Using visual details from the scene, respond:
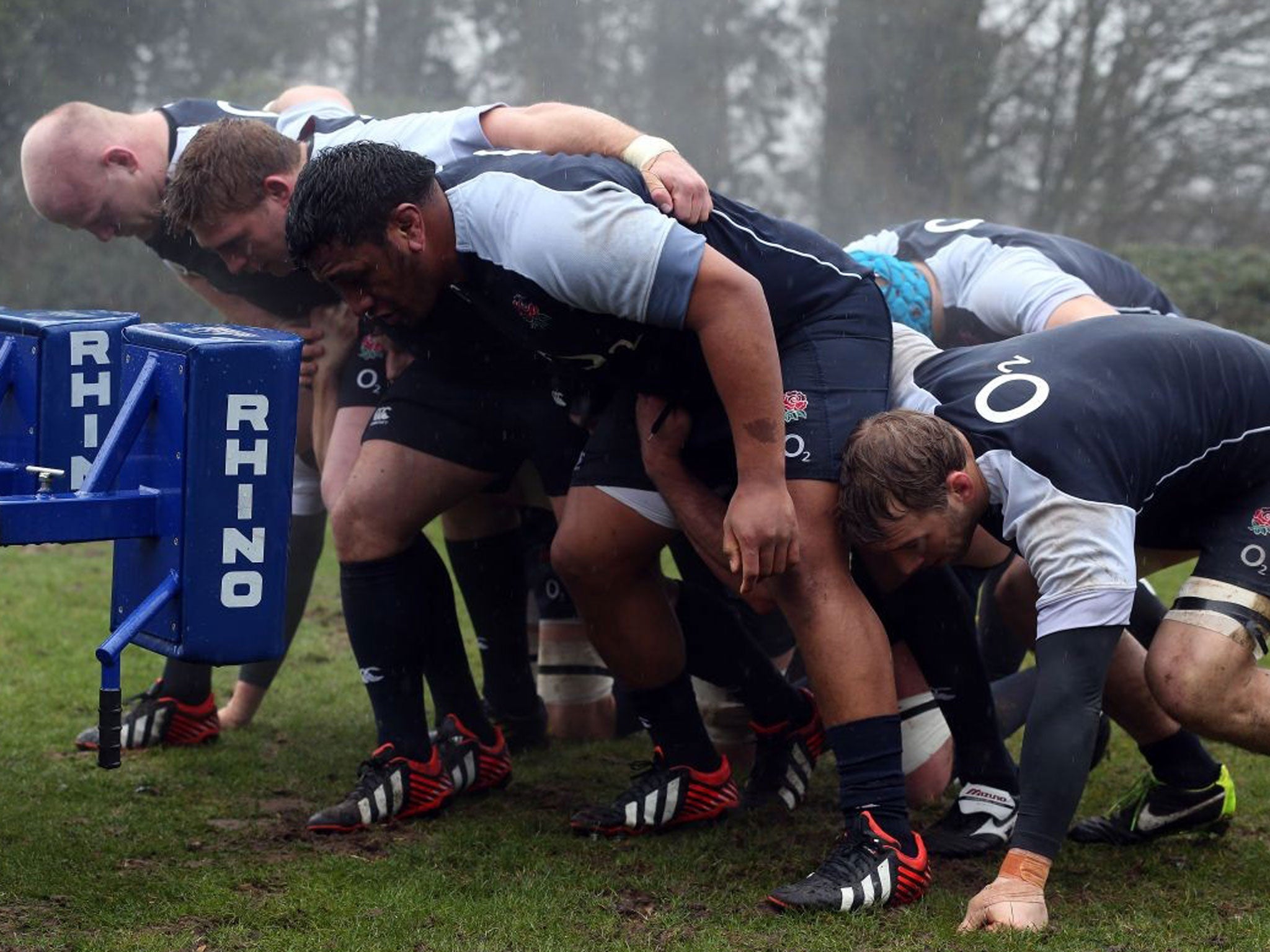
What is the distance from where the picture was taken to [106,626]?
20.2 feet

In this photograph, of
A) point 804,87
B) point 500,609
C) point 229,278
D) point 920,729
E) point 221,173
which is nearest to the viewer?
point 221,173

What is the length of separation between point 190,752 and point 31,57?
34.3 feet

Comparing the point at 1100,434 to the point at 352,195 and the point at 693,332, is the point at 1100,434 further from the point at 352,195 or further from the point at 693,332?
the point at 352,195

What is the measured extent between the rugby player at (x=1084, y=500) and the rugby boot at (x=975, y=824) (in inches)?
21.0

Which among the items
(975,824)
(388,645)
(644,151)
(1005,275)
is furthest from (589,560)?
(1005,275)

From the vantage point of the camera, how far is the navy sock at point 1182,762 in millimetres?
3680

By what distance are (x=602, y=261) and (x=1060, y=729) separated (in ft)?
4.12

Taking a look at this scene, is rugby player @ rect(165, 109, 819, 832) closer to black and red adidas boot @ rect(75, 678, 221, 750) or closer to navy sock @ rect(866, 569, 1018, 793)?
navy sock @ rect(866, 569, 1018, 793)

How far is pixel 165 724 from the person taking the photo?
4.54 meters

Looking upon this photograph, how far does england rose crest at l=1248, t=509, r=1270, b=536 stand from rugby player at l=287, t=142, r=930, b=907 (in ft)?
2.74

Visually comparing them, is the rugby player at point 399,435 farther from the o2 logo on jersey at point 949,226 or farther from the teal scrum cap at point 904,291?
the o2 logo on jersey at point 949,226

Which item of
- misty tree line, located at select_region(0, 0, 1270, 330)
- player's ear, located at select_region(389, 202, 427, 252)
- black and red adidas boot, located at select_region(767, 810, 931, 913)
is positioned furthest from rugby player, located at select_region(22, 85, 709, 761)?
misty tree line, located at select_region(0, 0, 1270, 330)

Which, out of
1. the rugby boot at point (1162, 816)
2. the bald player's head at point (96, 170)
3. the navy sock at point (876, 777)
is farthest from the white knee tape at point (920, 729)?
the bald player's head at point (96, 170)

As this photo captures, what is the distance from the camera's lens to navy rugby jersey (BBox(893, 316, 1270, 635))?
2957mm
